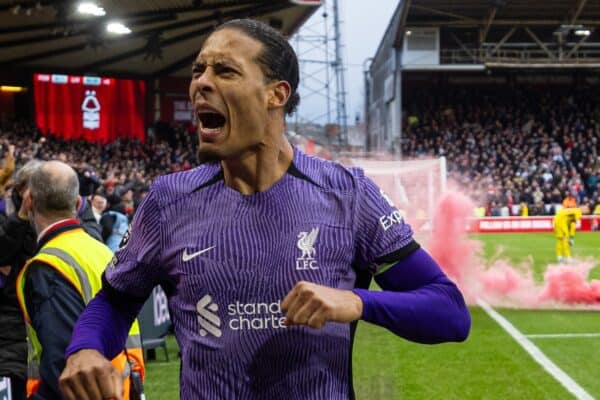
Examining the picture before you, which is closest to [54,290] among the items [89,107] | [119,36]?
[119,36]

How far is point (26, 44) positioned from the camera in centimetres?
3344

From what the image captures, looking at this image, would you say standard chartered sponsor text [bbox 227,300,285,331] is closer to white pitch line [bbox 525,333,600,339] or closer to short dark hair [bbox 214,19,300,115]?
short dark hair [bbox 214,19,300,115]

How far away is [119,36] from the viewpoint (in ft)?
108

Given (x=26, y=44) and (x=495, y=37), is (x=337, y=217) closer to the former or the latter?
(x=26, y=44)

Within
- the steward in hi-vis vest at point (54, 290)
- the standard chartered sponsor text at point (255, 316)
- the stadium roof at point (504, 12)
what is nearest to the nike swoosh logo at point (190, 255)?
the standard chartered sponsor text at point (255, 316)

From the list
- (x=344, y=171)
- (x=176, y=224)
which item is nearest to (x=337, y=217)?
(x=344, y=171)

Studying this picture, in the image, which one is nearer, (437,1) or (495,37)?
(437,1)

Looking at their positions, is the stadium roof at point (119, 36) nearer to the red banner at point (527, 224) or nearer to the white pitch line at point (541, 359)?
the red banner at point (527, 224)

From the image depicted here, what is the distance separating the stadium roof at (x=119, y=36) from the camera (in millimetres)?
28219

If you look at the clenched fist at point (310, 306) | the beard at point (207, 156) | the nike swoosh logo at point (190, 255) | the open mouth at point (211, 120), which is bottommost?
the clenched fist at point (310, 306)

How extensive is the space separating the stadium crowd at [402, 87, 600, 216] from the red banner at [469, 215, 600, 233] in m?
0.58

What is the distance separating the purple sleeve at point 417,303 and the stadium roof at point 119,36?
22.0 meters

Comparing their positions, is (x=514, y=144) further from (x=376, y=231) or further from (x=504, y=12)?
(x=376, y=231)

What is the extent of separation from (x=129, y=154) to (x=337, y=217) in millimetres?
35278
